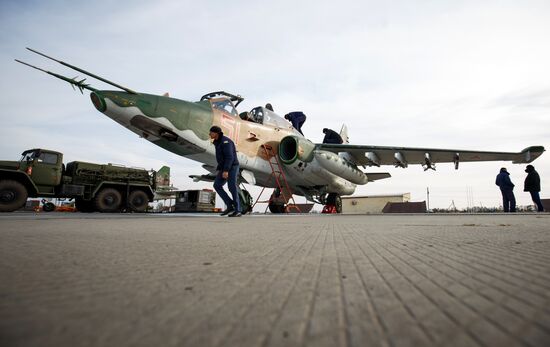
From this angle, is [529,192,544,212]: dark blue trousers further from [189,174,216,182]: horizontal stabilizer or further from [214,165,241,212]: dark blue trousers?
[189,174,216,182]: horizontal stabilizer

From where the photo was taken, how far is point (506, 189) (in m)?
9.54

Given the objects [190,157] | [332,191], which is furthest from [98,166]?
[332,191]

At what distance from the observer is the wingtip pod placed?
8430 millimetres

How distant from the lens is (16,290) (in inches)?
23.0

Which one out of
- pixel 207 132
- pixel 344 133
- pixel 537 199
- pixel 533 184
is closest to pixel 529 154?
pixel 533 184

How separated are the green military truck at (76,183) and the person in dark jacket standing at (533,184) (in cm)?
1309

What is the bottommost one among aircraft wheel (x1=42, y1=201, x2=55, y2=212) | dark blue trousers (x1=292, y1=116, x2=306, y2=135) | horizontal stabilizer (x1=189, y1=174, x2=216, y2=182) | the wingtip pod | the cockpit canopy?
aircraft wheel (x1=42, y1=201, x2=55, y2=212)

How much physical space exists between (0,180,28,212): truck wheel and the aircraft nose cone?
188 inches

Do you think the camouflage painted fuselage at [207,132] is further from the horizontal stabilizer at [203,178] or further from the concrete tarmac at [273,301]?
the concrete tarmac at [273,301]

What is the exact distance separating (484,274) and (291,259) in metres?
0.55

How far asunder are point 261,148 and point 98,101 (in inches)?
155

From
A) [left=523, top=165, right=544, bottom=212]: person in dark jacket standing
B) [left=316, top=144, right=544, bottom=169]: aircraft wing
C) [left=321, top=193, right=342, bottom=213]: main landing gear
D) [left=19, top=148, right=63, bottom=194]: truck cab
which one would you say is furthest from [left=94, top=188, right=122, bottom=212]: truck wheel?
[left=523, top=165, right=544, bottom=212]: person in dark jacket standing

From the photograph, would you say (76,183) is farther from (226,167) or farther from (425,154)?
(425,154)

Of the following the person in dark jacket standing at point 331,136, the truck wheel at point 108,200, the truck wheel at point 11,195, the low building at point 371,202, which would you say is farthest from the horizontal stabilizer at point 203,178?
the low building at point 371,202
